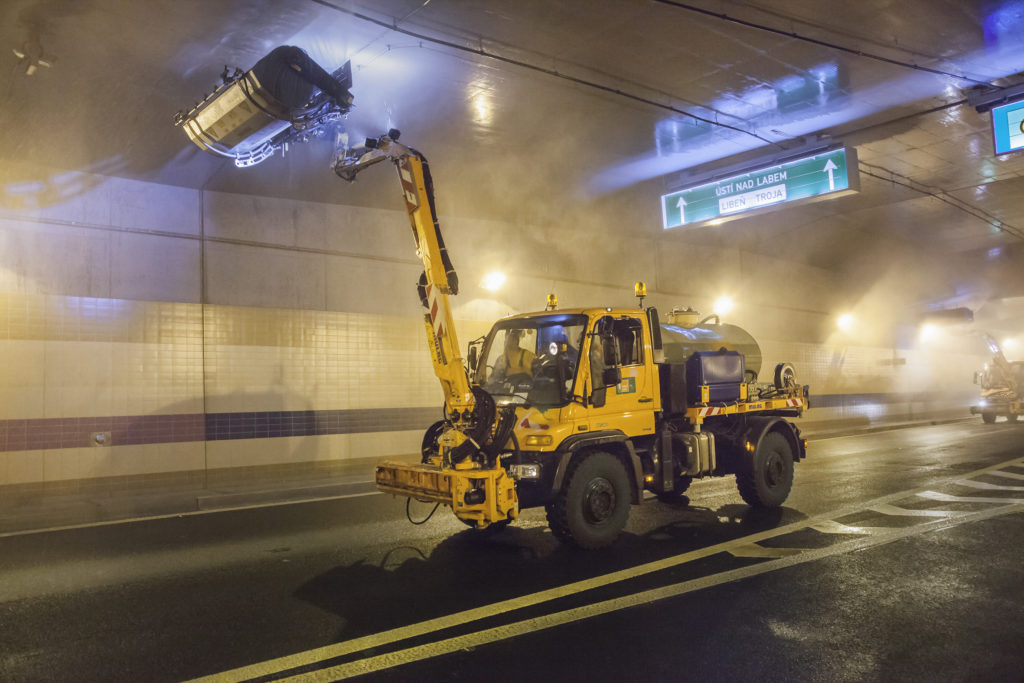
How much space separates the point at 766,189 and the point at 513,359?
273 inches

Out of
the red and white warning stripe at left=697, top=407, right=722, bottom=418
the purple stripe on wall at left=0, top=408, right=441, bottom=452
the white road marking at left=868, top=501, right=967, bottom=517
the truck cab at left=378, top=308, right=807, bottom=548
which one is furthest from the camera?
the purple stripe on wall at left=0, top=408, right=441, bottom=452

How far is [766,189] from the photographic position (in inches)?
496

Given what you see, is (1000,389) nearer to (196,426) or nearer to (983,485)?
(983,485)

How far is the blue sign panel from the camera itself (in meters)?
10.0

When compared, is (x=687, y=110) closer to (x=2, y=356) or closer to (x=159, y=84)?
(x=159, y=84)

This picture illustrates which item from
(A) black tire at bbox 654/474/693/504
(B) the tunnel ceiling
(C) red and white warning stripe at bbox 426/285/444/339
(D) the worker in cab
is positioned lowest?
(A) black tire at bbox 654/474/693/504

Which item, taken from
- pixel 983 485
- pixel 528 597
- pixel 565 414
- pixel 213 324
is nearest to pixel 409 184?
pixel 565 414

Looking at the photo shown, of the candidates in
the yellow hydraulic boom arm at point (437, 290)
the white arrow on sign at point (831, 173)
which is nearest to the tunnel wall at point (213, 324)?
the yellow hydraulic boom arm at point (437, 290)

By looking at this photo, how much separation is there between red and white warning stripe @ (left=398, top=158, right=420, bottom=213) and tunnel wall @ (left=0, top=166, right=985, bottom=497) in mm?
6567

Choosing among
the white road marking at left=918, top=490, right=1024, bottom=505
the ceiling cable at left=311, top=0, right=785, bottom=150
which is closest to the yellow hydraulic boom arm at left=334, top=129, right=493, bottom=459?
the ceiling cable at left=311, top=0, right=785, bottom=150

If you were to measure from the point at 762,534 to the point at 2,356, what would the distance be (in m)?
10.7

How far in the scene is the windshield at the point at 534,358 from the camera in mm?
7336

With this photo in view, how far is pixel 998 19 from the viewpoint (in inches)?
372

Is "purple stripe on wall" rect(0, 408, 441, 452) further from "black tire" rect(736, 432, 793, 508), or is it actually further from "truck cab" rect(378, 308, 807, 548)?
"black tire" rect(736, 432, 793, 508)
